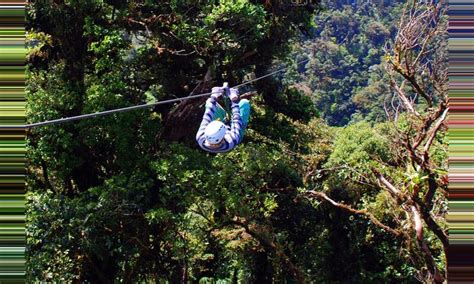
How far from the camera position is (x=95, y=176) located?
30.4ft

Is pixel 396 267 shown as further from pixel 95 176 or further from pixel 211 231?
pixel 95 176

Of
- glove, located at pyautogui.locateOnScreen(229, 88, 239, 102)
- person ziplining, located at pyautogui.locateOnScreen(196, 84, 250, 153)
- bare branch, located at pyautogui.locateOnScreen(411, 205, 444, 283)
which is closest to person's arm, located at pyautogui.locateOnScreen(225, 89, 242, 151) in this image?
person ziplining, located at pyautogui.locateOnScreen(196, 84, 250, 153)

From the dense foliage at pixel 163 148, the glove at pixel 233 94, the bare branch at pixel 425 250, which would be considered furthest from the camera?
the dense foliage at pixel 163 148

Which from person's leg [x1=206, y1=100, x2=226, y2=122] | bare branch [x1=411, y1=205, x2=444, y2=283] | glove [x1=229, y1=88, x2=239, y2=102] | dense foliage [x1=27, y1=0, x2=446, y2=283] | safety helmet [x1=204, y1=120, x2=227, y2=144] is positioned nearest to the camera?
glove [x1=229, y1=88, x2=239, y2=102]

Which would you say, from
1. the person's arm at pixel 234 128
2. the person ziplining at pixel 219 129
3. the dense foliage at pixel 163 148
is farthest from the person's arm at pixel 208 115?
the dense foliage at pixel 163 148

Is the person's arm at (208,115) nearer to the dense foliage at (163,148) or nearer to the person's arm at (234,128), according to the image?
the person's arm at (234,128)

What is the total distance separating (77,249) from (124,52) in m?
2.67

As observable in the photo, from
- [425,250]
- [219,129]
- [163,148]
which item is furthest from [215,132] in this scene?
[163,148]

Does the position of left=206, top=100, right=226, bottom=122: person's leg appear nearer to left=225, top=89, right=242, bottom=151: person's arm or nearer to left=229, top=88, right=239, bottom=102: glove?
left=225, top=89, right=242, bottom=151: person's arm

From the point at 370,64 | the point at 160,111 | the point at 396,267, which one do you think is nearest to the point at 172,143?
the point at 160,111

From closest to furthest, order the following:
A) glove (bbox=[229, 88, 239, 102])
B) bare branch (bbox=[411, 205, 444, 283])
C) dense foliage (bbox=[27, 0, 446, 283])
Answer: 1. glove (bbox=[229, 88, 239, 102])
2. bare branch (bbox=[411, 205, 444, 283])
3. dense foliage (bbox=[27, 0, 446, 283])

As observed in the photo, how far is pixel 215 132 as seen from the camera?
14.6ft

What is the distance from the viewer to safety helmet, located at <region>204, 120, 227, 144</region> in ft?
14.6

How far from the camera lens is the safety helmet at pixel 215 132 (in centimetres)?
446
